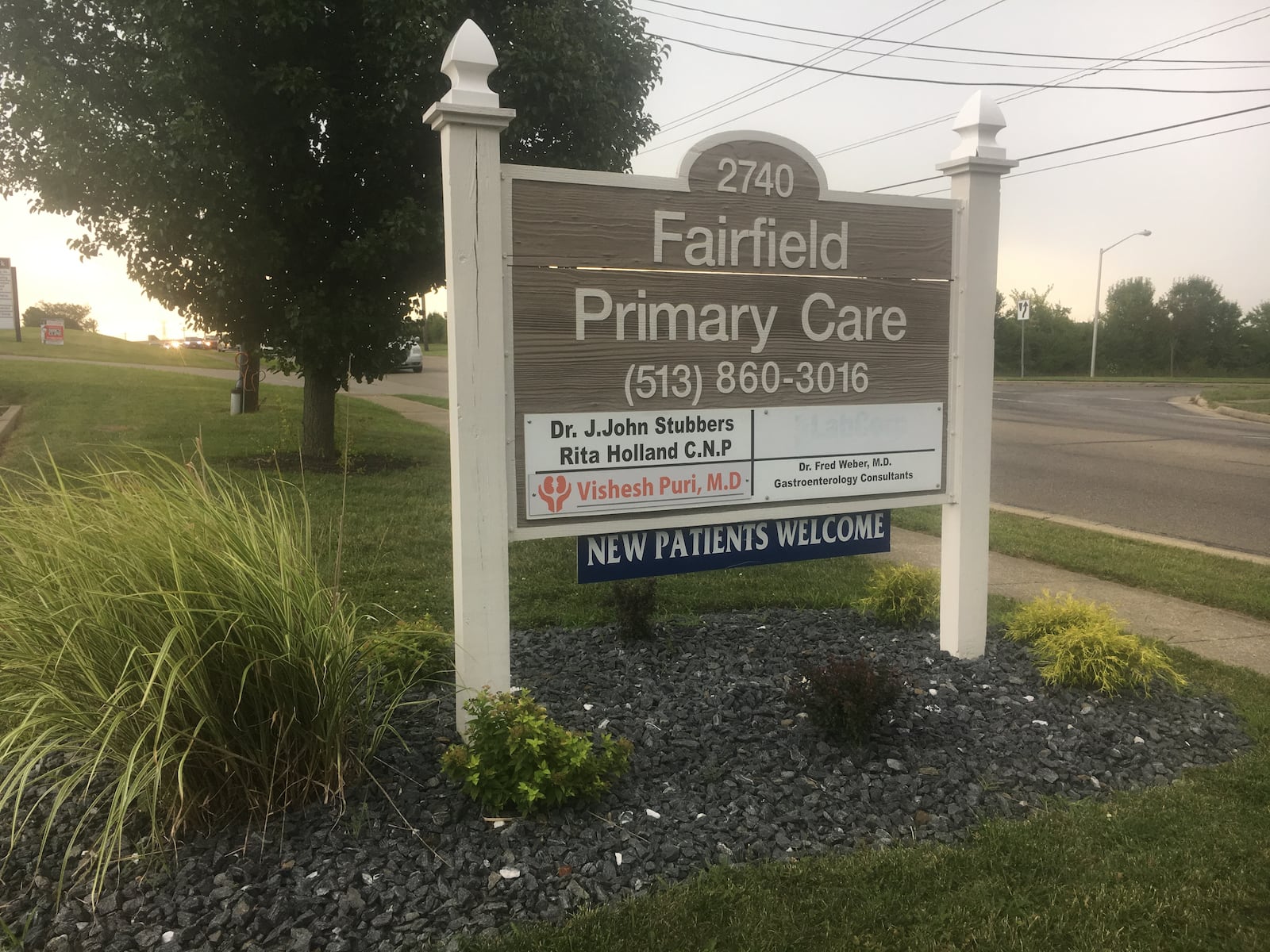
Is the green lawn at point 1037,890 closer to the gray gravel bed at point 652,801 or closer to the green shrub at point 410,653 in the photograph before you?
the gray gravel bed at point 652,801

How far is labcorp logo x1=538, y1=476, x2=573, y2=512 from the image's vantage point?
149 inches

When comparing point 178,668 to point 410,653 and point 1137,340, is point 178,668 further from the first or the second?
point 1137,340

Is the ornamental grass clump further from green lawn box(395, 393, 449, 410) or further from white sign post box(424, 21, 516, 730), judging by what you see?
green lawn box(395, 393, 449, 410)

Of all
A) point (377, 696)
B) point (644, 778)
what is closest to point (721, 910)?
point (644, 778)

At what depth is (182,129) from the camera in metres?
8.84

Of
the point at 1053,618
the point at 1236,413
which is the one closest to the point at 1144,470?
the point at 1053,618

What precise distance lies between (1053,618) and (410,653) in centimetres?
303

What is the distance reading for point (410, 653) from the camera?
13.3 feet

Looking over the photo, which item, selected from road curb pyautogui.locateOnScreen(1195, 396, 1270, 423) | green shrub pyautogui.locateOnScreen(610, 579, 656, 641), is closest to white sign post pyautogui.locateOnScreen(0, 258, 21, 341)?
green shrub pyautogui.locateOnScreen(610, 579, 656, 641)

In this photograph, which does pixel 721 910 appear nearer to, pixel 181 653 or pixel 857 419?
pixel 181 653

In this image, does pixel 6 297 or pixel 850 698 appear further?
pixel 6 297

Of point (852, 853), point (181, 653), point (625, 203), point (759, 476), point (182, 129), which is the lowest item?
point (852, 853)

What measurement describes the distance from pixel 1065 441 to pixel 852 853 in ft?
48.9

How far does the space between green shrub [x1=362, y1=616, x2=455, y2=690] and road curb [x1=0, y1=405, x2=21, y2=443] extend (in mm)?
11242
